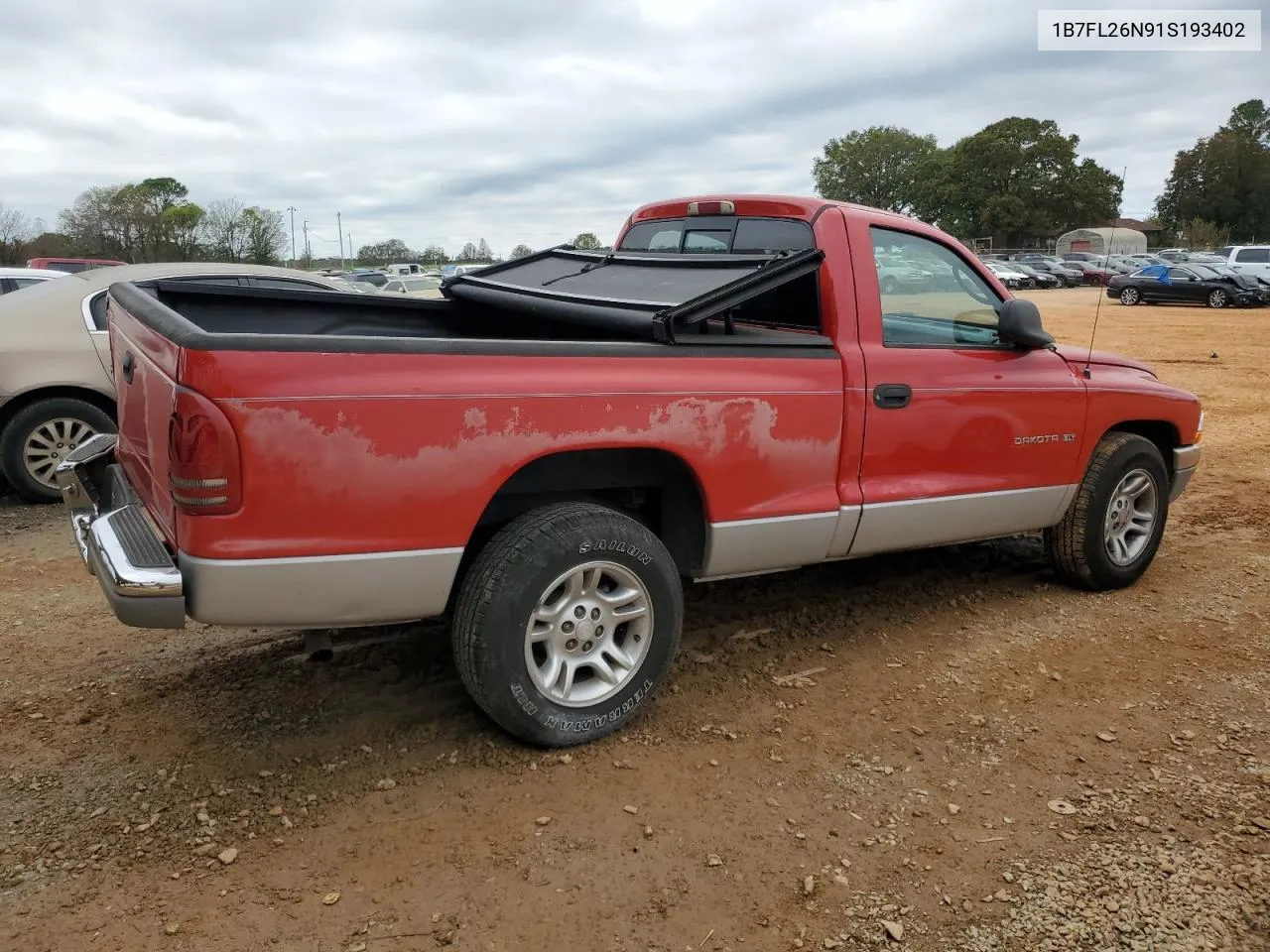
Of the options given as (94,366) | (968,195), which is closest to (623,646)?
(94,366)

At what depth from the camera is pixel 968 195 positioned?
78.9 m

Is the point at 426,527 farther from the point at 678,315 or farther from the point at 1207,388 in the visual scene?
the point at 1207,388

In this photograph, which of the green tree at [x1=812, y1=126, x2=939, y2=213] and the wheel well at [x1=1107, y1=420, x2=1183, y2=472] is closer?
the wheel well at [x1=1107, y1=420, x2=1183, y2=472]

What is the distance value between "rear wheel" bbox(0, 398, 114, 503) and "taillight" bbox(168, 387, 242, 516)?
4417mm

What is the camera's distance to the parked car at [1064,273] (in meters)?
48.3

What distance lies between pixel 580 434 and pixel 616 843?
4.13 ft

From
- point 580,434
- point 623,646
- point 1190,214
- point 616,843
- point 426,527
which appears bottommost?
point 616,843

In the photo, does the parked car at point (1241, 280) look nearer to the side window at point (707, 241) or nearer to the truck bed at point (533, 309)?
the side window at point (707, 241)

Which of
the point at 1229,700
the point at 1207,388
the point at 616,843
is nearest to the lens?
the point at 616,843

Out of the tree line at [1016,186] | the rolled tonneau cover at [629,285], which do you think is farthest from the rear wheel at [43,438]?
the tree line at [1016,186]

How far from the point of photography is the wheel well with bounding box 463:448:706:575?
10.9 feet

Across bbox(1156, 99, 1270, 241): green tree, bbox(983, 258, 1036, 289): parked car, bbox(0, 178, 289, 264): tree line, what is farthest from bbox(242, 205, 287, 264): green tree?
bbox(1156, 99, 1270, 241): green tree

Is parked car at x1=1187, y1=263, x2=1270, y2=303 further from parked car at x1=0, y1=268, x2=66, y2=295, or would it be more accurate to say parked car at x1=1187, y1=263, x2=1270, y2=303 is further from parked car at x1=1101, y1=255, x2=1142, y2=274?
parked car at x1=0, y1=268, x2=66, y2=295

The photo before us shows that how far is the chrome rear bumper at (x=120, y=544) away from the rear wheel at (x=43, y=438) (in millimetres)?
2805
